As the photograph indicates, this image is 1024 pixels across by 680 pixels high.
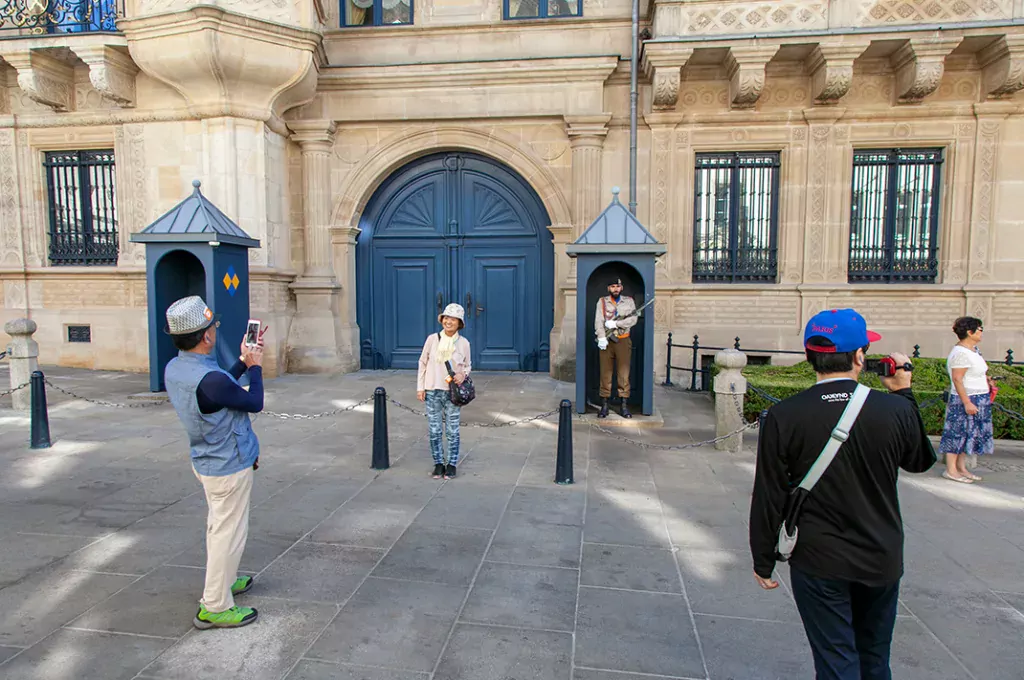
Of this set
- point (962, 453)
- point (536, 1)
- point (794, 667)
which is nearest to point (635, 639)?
point (794, 667)

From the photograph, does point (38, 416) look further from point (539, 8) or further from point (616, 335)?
point (539, 8)

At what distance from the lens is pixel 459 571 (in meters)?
4.09

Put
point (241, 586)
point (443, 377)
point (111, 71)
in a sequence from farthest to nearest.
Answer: point (111, 71) → point (443, 377) → point (241, 586)

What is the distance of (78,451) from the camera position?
6.82m

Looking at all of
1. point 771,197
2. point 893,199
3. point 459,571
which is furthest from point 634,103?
point 459,571

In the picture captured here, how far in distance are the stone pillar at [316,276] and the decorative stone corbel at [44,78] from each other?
13.9 feet

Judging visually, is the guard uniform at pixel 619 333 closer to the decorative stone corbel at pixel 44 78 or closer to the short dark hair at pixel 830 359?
the short dark hair at pixel 830 359

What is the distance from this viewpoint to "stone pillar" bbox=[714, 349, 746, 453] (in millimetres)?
6980

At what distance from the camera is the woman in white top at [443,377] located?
591cm

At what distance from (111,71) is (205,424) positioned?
1094cm

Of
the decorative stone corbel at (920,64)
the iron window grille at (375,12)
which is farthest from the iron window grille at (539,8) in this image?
the decorative stone corbel at (920,64)

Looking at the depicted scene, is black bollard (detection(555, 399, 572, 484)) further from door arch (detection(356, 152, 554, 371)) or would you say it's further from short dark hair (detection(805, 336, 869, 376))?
door arch (detection(356, 152, 554, 371))

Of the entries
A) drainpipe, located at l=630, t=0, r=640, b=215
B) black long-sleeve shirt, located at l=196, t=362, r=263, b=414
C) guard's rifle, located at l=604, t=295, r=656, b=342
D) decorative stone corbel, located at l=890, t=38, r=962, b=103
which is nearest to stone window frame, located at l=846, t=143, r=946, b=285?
decorative stone corbel, located at l=890, t=38, r=962, b=103

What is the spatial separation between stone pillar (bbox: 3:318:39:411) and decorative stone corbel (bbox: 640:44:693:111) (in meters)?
10.1
